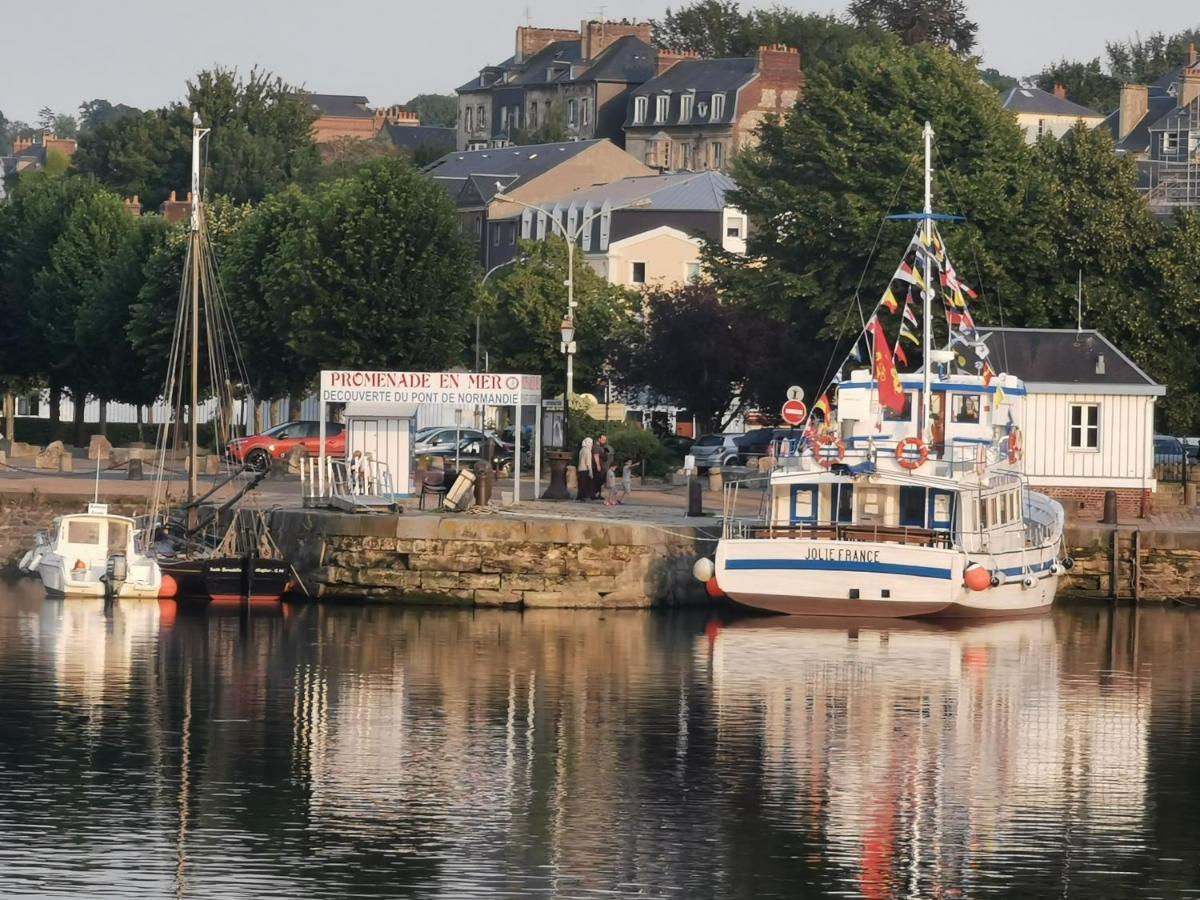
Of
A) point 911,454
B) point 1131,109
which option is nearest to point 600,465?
point 911,454

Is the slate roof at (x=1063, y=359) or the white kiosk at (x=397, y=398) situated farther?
the slate roof at (x=1063, y=359)

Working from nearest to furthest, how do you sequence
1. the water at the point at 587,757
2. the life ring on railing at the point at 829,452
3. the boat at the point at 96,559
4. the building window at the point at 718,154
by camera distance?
the water at the point at 587,757, the life ring on railing at the point at 829,452, the boat at the point at 96,559, the building window at the point at 718,154

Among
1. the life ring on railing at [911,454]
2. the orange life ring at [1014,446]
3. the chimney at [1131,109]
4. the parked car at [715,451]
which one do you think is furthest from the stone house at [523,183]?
the life ring on railing at [911,454]

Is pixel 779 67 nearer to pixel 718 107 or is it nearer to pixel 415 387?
pixel 718 107

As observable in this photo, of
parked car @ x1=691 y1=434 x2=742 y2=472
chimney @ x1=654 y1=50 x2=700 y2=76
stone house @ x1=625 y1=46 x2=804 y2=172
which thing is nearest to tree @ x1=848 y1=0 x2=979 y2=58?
stone house @ x1=625 y1=46 x2=804 y2=172

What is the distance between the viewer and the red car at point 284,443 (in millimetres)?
60094

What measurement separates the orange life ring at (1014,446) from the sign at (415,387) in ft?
31.5

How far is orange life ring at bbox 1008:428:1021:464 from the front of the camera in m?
44.1

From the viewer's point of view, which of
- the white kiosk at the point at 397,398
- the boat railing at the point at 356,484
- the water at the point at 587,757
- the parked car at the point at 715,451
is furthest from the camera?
the parked car at the point at 715,451

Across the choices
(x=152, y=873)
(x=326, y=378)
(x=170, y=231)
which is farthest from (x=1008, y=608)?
(x=170, y=231)

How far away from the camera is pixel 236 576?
43.9 meters

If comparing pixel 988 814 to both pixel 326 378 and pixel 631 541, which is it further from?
pixel 326 378

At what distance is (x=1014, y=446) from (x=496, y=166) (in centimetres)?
9197

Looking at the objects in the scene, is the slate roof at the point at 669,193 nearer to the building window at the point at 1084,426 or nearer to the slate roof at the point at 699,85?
the slate roof at the point at 699,85
